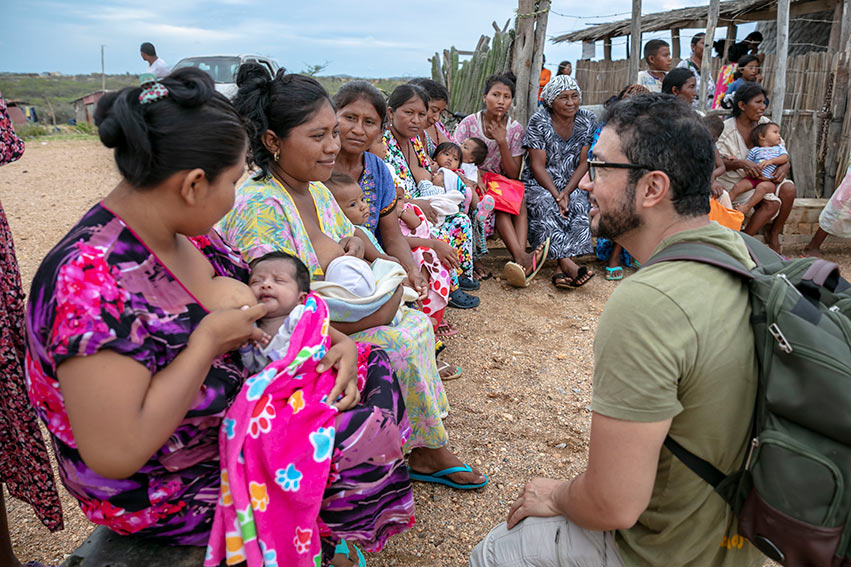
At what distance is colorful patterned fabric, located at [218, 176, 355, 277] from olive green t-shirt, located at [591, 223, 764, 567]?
4.94 ft

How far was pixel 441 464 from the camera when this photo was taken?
→ 287 centimetres

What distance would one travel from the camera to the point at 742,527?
139cm

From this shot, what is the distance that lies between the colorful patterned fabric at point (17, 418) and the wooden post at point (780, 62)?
804cm

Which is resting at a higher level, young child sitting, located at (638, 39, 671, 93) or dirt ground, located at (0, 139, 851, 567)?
young child sitting, located at (638, 39, 671, 93)

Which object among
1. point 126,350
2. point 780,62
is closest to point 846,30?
point 780,62

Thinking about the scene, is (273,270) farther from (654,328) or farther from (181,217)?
(654,328)

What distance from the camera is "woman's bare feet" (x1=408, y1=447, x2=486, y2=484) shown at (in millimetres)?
2869

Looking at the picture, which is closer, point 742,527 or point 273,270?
point 742,527

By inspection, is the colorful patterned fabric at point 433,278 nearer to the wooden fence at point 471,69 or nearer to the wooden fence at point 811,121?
the wooden fence at point 471,69

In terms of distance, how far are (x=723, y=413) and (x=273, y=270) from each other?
1.48 metres

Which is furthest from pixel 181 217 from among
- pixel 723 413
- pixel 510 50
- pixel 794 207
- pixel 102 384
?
pixel 794 207

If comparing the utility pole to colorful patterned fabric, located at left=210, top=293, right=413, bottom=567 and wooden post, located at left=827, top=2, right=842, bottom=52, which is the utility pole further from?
colorful patterned fabric, located at left=210, top=293, right=413, bottom=567

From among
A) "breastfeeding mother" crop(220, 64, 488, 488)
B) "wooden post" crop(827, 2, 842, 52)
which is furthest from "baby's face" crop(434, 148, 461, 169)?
"wooden post" crop(827, 2, 842, 52)

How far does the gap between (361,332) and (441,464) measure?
0.83 meters
